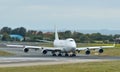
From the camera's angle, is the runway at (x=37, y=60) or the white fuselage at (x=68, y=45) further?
the white fuselage at (x=68, y=45)

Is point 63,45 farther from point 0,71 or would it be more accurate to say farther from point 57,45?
point 0,71

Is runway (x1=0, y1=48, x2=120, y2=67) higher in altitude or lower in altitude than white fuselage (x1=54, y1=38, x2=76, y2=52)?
lower

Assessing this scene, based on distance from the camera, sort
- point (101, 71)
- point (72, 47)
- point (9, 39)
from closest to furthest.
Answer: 1. point (101, 71)
2. point (72, 47)
3. point (9, 39)

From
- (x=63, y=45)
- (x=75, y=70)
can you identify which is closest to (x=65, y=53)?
(x=63, y=45)

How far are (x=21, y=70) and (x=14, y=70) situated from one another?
0.62 meters

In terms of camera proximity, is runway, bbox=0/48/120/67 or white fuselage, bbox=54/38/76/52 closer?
runway, bbox=0/48/120/67

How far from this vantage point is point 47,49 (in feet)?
273

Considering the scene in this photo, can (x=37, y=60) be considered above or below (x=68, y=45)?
below

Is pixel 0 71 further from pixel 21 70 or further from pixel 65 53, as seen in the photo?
pixel 65 53

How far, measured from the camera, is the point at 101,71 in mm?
39844

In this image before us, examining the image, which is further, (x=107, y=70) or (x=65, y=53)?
(x=65, y=53)

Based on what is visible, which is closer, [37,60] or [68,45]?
[37,60]

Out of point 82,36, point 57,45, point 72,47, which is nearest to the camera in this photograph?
point 72,47

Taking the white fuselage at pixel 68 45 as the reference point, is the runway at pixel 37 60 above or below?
below
